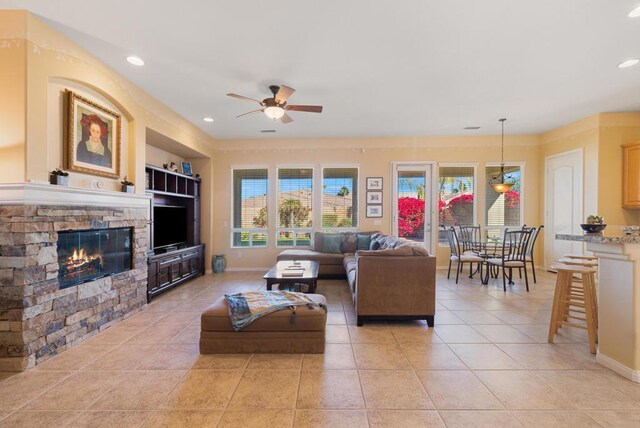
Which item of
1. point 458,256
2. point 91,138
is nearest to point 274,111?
point 91,138

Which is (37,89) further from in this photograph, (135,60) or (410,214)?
(410,214)

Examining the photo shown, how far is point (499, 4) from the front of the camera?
7.82 ft

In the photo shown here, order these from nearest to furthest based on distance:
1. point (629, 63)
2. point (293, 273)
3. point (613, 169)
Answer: point (629, 63) < point (293, 273) < point (613, 169)

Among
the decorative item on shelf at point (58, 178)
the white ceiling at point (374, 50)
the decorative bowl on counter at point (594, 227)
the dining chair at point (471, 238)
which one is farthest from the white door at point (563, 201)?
the decorative item on shelf at point (58, 178)

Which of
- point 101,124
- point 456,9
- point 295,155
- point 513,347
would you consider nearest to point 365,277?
point 513,347

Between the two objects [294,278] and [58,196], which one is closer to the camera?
[58,196]

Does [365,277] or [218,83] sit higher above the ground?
[218,83]

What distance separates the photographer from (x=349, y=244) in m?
6.14

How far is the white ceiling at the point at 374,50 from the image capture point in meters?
2.47

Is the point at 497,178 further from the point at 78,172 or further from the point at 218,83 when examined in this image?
the point at 78,172

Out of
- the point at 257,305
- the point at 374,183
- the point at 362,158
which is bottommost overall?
the point at 257,305

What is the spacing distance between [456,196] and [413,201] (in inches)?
38.3

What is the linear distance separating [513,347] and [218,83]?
15.1 ft

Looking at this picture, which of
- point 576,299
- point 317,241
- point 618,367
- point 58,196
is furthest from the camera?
point 317,241
